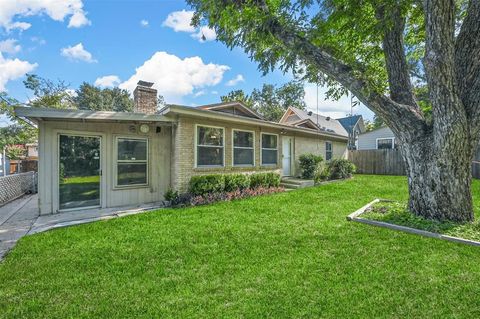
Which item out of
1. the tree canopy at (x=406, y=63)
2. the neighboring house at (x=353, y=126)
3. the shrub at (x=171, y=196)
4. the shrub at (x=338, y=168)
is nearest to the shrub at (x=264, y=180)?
the shrub at (x=171, y=196)

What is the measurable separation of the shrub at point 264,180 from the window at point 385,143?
14306mm

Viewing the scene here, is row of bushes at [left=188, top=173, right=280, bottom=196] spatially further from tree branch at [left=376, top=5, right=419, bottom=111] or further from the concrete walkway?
tree branch at [left=376, top=5, right=419, bottom=111]

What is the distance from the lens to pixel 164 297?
264 cm

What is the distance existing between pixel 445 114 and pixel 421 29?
3657 mm

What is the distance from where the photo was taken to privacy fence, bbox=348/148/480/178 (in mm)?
16875

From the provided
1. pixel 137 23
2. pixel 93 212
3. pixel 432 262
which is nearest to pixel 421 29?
pixel 432 262

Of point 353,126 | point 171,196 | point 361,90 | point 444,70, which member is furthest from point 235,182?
point 353,126

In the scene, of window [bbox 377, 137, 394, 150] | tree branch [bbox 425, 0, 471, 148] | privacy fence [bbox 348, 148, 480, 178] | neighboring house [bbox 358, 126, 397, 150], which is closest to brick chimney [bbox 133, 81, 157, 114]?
tree branch [bbox 425, 0, 471, 148]

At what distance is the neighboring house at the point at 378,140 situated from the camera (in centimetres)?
1991

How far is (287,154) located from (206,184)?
613 cm

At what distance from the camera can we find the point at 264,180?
10.1 m

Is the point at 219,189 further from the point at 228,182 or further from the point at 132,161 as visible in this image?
the point at 132,161

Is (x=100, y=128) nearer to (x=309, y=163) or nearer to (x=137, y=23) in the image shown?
(x=137, y=23)

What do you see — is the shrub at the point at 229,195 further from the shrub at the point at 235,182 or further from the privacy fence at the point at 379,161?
→ the privacy fence at the point at 379,161
